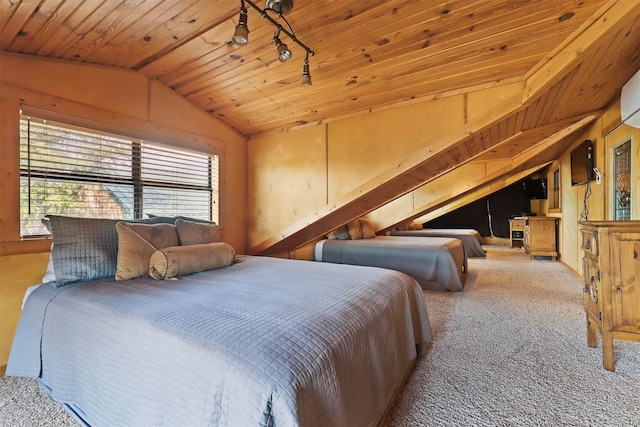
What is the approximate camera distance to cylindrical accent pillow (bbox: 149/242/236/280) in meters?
1.77

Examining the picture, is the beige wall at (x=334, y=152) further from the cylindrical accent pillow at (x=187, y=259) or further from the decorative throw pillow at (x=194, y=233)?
the cylindrical accent pillow at (x=187, y=259)

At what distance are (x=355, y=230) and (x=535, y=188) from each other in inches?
218

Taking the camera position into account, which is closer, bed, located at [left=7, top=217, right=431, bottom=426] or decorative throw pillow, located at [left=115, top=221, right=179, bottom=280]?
bed, located at [left=7, top=217, right=431, bottom=426]

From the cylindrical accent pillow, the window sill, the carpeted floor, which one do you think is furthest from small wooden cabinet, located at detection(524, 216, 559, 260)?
the window sill

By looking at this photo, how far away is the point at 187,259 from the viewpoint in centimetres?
186

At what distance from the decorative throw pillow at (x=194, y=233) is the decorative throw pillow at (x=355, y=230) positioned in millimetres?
2341

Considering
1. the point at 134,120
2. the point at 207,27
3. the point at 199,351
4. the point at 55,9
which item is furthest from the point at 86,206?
the point at 199,351

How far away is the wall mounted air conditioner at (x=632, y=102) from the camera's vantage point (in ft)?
6.67

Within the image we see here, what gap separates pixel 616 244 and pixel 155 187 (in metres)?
3.36

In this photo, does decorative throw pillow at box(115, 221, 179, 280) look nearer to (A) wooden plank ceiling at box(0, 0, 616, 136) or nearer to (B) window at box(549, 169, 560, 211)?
(A) wooden plank ceiling at box(0, 0, 616, 136)

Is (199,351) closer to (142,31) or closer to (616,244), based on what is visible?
(142,31)

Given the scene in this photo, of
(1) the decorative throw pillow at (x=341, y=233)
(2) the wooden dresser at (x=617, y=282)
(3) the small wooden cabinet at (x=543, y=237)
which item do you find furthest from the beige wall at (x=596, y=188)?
(1) the decorative throw pillow at (x=341, y=233)

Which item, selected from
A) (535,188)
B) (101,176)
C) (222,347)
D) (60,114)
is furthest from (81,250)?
(535,188)

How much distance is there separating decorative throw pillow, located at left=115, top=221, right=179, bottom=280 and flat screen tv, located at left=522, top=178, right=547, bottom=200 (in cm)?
795
